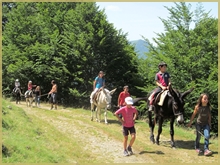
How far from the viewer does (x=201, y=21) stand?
23141 millimetres

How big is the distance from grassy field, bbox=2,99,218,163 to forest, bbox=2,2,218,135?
9338 mm

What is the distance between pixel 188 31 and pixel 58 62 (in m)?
11.8

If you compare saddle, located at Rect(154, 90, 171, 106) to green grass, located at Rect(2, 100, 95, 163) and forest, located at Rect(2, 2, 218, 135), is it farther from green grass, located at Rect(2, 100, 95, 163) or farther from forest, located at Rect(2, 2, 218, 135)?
forest, located at Rect(2, 2, 218, 135)

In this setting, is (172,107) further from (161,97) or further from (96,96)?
(96,96)

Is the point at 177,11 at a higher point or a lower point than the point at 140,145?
higher

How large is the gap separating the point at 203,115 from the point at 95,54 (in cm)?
1702

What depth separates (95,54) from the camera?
26.3 meters

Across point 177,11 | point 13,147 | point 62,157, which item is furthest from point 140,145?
point 177,11

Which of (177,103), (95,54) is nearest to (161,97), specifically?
(177,103)

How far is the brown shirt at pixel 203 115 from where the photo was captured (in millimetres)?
10367

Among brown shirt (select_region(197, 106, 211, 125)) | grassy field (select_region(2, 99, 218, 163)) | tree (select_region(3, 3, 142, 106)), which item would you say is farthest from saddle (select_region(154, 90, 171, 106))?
tree (select_region(3, 3, 142, 106))

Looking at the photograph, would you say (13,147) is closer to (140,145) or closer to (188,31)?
(140,145)

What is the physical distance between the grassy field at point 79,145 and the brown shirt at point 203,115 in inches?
48.9

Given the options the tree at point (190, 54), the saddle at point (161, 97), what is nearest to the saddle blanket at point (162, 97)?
the saddle at point (161, 97)
